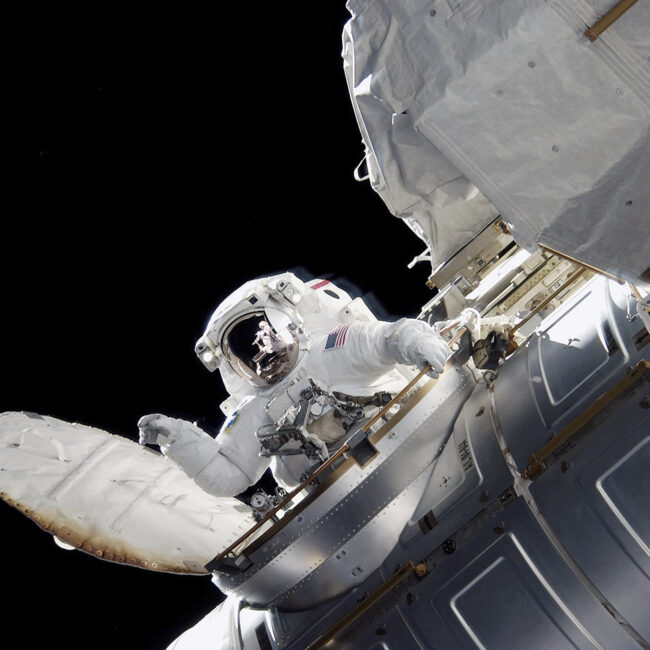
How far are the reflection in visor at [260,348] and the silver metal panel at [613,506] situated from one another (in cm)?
164

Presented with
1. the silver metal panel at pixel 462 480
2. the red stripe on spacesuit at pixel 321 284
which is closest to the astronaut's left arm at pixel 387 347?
the silver metal panel at pixel 462 480

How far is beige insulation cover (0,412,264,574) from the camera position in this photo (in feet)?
13.5

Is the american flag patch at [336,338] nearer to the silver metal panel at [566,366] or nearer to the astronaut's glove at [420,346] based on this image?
the astronaut's glove at [420,346]

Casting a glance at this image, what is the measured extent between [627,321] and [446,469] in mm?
980

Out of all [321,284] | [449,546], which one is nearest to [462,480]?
[449,546]

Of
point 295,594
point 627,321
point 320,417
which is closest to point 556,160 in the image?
point 627,321

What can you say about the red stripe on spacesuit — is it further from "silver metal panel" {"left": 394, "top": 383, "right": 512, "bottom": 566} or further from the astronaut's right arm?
"silver metal panel" {"left": 394, "top": 383, "right": 512, "bottom": 566}

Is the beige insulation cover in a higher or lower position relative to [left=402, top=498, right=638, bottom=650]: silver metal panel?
higher

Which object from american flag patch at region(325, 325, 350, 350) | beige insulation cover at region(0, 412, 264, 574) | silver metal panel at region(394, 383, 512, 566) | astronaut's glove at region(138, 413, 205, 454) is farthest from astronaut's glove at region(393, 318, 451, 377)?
beige insulation cover at region(0, 412, 264, 574)

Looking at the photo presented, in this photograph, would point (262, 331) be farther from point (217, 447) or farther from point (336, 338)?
point (217, 447)

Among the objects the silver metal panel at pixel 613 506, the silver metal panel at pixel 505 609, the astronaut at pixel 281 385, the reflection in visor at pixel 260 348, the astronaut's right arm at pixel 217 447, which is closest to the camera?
the silver metal panel at pixel 613 506

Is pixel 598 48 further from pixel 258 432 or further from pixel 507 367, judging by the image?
pixel 258 432

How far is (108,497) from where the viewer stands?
429 cm

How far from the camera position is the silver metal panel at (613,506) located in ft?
8.57
